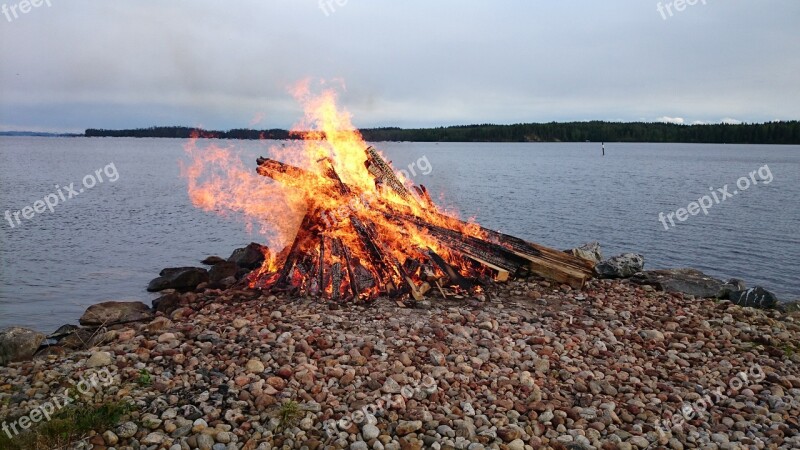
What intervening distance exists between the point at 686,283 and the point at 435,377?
1025cm

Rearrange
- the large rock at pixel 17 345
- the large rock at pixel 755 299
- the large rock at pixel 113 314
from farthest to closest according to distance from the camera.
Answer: the large rock at pixel 755 299, the large rock at pixel 113 314, the large rock at pixel 17 345

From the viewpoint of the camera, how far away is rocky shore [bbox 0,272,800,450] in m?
7.56

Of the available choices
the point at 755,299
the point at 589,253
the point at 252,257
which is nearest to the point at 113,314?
the point at 252,257

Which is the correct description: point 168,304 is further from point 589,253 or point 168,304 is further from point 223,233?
point 223,233

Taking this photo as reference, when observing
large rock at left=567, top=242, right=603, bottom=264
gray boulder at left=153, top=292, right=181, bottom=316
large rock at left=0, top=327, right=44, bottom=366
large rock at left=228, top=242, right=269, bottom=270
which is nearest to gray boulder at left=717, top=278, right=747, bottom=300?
large rock at left=567, top=242, right=603, bottom=264

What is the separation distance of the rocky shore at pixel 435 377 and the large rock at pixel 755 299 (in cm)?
159

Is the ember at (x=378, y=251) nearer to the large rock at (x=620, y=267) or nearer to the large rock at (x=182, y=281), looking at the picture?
the large rock at (x=620, y=267)

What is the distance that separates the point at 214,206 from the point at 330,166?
26.3m

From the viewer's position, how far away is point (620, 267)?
1656 centimetres

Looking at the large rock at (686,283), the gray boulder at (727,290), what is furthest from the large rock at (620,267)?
the gray boulder at (727,290)

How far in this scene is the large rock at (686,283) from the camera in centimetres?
1533

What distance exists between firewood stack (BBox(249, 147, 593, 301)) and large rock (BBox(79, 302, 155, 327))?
9.52 feet

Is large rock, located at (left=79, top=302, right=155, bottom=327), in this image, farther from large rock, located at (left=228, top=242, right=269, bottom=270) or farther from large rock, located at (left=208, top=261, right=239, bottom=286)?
large rock, located at (left=228, top=242, right=269, bottom=270)

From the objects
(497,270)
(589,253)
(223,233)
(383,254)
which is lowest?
(223,233)
